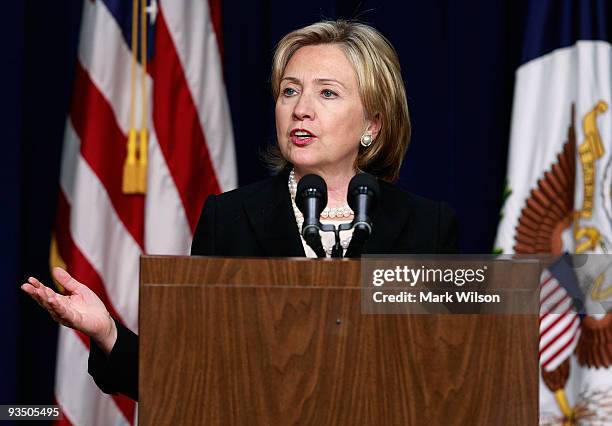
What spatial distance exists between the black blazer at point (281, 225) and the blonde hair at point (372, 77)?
11cm

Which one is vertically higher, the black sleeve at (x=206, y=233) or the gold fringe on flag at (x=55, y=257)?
the gold fringe on flag at (x=55, y=257)

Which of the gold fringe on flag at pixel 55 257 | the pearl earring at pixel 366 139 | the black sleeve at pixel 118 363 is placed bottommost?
the black sleeve at pixel 118 363

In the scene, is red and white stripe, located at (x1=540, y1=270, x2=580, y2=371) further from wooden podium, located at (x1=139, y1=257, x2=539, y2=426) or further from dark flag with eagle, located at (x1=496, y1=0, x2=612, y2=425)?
wooden podium, located at (x1=139, y1=257, x2=539, y2=426)

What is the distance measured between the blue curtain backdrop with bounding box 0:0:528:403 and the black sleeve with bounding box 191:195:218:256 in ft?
5.25

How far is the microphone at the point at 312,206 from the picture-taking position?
5.44 feet

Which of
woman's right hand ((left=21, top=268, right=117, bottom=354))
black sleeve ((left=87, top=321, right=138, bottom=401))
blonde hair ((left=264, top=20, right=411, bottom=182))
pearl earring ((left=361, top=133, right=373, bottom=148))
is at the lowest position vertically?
black sleeve ((left=87, top=321, right=138, bottom=401))

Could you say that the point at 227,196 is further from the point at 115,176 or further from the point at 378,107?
the point at 115,176

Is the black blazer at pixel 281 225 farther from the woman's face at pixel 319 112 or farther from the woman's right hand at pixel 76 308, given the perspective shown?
the woman's right hand at pixel 76 308

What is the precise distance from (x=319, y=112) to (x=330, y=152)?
10cm

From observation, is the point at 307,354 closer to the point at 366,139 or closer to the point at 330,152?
the point at 330,152

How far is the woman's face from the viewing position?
230 centimetres

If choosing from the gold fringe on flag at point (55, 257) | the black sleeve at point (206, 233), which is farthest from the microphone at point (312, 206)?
the gold fringe on flag at point (55, 257)

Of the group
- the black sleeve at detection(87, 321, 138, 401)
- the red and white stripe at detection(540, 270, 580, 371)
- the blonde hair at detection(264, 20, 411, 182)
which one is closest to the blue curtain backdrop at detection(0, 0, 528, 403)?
the red and white stripe at detection(540, 270, 580, 371)

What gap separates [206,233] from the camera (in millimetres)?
2334
